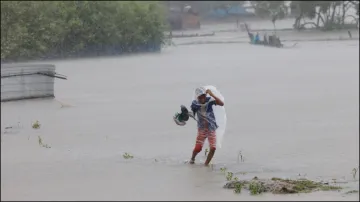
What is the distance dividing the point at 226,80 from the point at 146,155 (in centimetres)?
1549

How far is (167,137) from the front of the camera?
13875 mm

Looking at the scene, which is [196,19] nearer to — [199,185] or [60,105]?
[60,105]

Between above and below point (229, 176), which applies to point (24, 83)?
above

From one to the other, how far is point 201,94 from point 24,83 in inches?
386

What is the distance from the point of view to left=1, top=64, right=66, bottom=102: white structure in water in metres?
18.6

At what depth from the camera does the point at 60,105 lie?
1905 cm

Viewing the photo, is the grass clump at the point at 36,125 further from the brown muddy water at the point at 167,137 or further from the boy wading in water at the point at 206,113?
the boy wading in water at the point at 206,113

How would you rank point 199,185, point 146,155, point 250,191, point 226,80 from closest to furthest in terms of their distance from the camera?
1. point 250,191
2. point 199,185
3. point 146,155
4. point 226,80

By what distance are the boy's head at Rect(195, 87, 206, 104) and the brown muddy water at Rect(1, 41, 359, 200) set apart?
940 mm

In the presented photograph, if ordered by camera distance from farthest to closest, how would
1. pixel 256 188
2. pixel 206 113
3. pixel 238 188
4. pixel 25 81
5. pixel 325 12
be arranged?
pixel 325 12 → pixel 25 81 → pixel 206 113 → pixel 238 188 → pixel 256 188

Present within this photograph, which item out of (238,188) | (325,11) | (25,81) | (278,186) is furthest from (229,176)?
(325,11)

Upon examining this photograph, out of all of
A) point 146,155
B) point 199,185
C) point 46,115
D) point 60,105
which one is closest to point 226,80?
point 60,105

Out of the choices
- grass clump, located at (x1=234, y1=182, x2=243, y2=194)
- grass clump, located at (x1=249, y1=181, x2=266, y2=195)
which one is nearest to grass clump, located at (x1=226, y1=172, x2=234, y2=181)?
grass clump, located at (x1=234, y1=182, x2=243, y2=194)

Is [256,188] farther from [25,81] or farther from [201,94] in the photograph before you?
[25,81]
